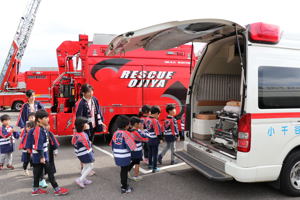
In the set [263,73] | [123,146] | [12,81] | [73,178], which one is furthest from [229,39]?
[12,81]

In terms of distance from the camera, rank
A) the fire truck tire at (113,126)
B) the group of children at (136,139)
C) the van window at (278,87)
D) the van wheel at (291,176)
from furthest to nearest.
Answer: the fire truck tire at (113,126) → the group of children at (136,139) → the van wheel at (291,176) → the van window at (278,87)

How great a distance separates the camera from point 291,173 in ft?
12.0

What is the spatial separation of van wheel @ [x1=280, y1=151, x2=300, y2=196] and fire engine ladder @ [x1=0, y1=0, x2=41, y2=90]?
18.8 metres

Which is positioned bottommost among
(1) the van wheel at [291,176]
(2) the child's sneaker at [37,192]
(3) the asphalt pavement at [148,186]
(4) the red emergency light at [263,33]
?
(3) the asphalt pavement at [148,186]

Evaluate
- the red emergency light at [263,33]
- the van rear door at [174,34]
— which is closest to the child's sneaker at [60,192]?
the van rear door at [174,34]

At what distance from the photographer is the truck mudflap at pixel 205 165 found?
3.49m

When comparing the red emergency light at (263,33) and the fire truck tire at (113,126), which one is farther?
the fire truck tire at (113,126)

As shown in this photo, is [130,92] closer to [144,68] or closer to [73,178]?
[144,68]

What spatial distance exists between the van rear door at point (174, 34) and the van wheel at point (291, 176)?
2.07 meters

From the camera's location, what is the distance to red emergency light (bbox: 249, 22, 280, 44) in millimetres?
3393

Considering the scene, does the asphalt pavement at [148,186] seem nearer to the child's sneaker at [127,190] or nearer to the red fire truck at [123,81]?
the child's sneaker at [127,190]

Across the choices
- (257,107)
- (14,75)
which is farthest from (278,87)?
(14,75)

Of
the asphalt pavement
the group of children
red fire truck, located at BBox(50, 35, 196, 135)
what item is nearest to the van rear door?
the group of children

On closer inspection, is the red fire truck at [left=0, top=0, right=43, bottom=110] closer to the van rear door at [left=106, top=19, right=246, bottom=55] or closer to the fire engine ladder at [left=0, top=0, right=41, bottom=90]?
the fire engine ladder at [left=0, top=0, right=41, bottom=90]
